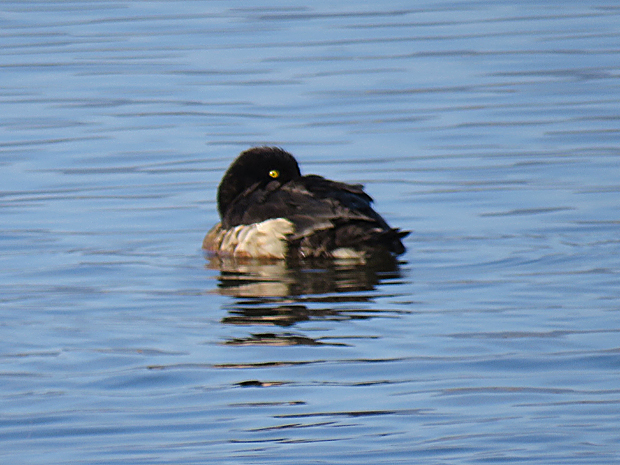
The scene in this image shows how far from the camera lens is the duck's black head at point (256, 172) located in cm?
1216

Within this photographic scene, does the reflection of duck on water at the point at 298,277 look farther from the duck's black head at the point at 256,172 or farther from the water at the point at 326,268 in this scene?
the duck's black head at the point at 256,172

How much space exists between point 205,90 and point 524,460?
13.2 m

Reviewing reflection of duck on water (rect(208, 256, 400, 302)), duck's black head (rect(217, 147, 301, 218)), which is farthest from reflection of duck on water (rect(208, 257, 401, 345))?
duck's black head (rect(217, 147, 301, 218))

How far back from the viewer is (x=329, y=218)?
10.8 metres

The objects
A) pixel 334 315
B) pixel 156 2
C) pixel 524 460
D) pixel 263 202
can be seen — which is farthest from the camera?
pixel 156 2

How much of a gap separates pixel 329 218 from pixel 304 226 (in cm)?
21

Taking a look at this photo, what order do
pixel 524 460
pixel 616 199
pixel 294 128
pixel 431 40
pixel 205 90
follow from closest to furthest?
pixel 524 460 < pixel 616 199 < pixel 294 128 < pixel 205 90 < pixel 431 40

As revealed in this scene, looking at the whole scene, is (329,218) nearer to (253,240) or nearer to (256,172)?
(253,240)

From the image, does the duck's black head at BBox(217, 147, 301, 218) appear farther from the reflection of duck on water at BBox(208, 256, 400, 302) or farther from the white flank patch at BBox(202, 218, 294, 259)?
the reflection of duck on water at BBox(208, 256, 400, 302)

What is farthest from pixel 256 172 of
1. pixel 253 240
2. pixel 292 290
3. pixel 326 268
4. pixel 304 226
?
pixel 292 290

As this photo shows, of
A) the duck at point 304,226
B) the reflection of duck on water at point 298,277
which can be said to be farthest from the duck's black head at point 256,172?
the reflection of duck on water at point 298,277

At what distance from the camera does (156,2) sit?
89.6ft

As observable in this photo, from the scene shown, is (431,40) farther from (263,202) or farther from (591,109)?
(263,202)

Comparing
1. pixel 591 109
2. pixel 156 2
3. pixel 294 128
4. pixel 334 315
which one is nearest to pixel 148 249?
pixel 334 315
